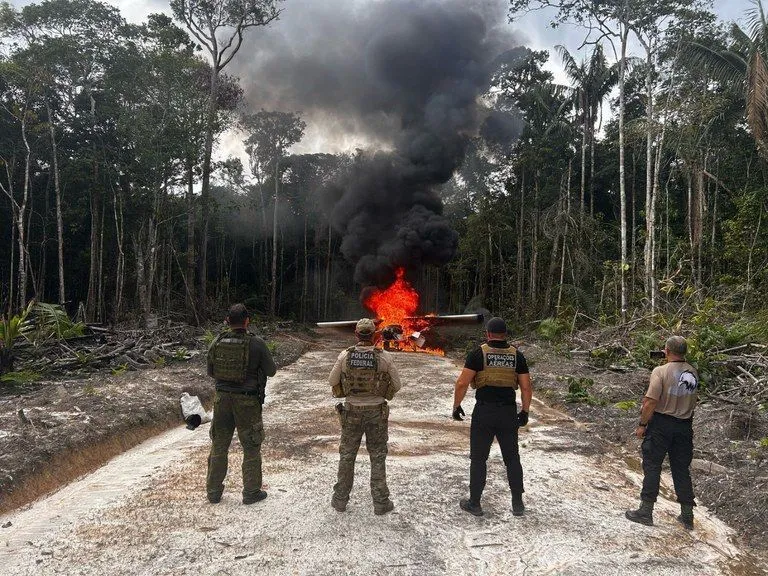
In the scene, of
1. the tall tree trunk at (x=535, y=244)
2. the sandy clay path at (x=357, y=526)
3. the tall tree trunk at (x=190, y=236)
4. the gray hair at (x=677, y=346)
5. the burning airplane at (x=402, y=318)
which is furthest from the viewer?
the tall tree trunk at (x=535, y=244)

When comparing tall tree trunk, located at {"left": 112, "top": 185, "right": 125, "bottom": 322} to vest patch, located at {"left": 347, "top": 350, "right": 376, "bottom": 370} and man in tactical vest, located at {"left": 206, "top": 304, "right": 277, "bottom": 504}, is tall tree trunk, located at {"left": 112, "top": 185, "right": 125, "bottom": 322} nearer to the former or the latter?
man in tactical vest, located at {"left": 206, "top": 304, "right": 277, "bottom": 504}

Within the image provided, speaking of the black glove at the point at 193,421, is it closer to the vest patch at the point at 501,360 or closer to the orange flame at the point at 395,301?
the vest patch at the point at 501,360

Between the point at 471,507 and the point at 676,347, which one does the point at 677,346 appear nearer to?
the point at 676,347

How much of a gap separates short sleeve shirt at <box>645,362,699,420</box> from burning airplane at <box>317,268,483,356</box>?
13435mm

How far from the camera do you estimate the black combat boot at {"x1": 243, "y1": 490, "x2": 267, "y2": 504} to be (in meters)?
4.18

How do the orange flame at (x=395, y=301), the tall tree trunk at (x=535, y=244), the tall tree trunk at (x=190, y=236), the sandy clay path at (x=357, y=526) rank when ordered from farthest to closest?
the tall tree trunk at (x=535, y=244) → the tall tree trunk at (x=190, y=236) → the orange flame at (x=395, y=301) → the sandy clay path at (x=357, y=526)

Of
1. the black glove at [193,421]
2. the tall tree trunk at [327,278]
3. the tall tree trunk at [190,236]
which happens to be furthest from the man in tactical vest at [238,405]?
the tall tree trunk at [327,278]

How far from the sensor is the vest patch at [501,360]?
158 inches

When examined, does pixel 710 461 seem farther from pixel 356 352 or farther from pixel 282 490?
pixel 282 490

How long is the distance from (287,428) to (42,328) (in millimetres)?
7457

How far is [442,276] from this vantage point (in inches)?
1436

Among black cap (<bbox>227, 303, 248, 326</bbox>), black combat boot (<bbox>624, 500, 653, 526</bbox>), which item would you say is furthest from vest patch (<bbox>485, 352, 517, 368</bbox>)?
black cap (<bbox>227, 303, 248, 326</bbox>)

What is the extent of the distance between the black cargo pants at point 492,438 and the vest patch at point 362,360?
38.5 inches

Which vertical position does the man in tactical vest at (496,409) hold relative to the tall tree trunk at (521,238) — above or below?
below
